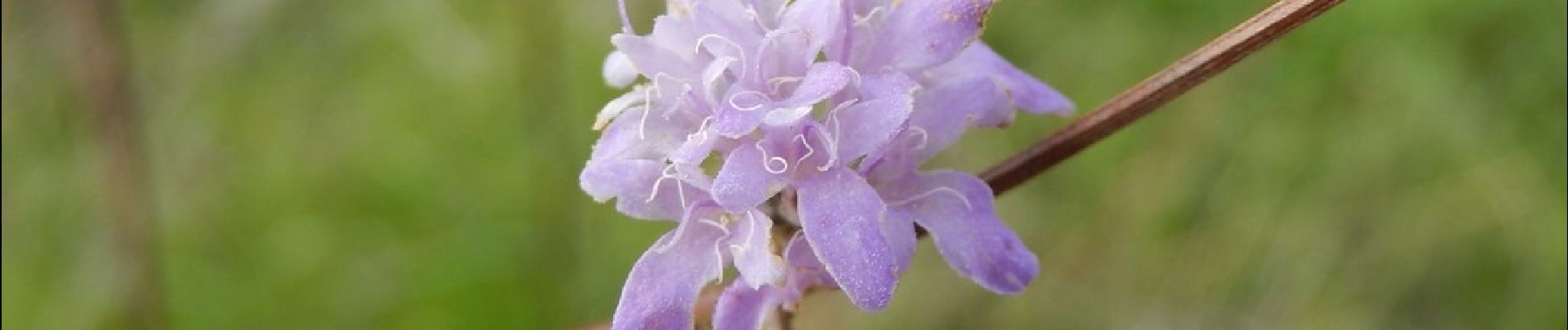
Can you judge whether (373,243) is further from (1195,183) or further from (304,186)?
(1195,183)

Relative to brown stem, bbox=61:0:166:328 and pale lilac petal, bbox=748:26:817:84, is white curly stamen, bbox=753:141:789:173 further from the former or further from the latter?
brown stem, bbox=61:0:166:328

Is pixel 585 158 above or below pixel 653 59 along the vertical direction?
above

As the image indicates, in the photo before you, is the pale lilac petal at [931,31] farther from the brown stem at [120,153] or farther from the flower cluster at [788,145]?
the brown stem at [120,153]

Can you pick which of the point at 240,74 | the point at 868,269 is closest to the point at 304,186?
the point at 240,74

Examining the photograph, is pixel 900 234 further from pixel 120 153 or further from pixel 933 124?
pixel 120 153

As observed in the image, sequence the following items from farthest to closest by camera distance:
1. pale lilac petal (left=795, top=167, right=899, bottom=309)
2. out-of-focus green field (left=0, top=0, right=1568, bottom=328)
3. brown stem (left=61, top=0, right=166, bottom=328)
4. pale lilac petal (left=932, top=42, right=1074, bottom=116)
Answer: out-of-focus green field (left=0, top=0, right=1568, bottom=328)
brown stem (left=61, top=0, right=166, bottom=328)
pale lilac petal (left=932, top=42, right=1074, bottom=116)
pale lilac petal (left=795, top=167, right=899, bottom=309)

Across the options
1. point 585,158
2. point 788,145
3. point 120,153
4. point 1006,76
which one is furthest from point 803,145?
point 585,158

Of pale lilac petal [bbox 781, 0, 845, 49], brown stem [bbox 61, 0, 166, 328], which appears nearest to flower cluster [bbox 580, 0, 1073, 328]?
pale lilac petal [bbox 781, 0, 845, 49]
